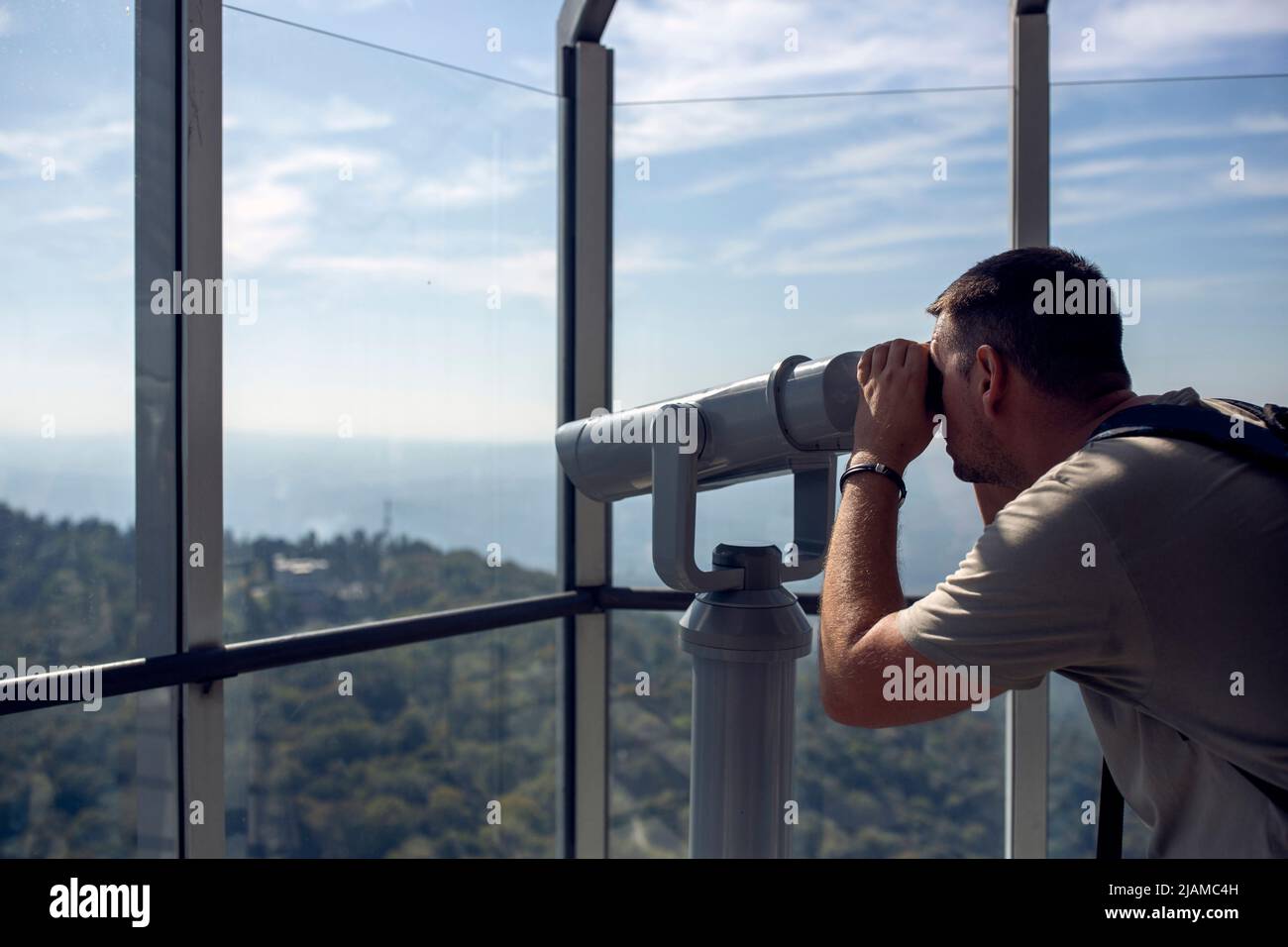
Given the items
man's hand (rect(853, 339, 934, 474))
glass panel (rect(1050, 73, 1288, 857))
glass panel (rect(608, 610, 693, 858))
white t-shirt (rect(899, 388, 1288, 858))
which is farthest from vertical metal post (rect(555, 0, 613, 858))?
white t-shirt (rect(899, 388, 1288, 858))

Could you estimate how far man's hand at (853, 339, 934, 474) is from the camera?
127 cm

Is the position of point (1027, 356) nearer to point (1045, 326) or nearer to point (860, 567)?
point (1045, 326)

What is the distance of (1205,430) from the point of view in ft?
3.39

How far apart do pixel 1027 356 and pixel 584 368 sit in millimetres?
1426

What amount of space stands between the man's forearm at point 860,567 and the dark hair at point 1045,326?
211 millimetres

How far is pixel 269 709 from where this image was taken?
2094mm

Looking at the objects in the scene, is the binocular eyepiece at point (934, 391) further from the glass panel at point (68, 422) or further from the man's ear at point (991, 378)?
the glass panel at point (68, 422)

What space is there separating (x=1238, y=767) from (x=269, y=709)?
1.76 metres

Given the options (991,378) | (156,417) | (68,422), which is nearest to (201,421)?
(156,417)

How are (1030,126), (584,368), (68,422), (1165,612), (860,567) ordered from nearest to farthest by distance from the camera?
(1165,612), (860,567), (68,422), (1030,126), (584,368)

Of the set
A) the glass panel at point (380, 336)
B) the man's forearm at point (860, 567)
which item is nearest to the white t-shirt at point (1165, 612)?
the man's forearm at point (860, 567)
